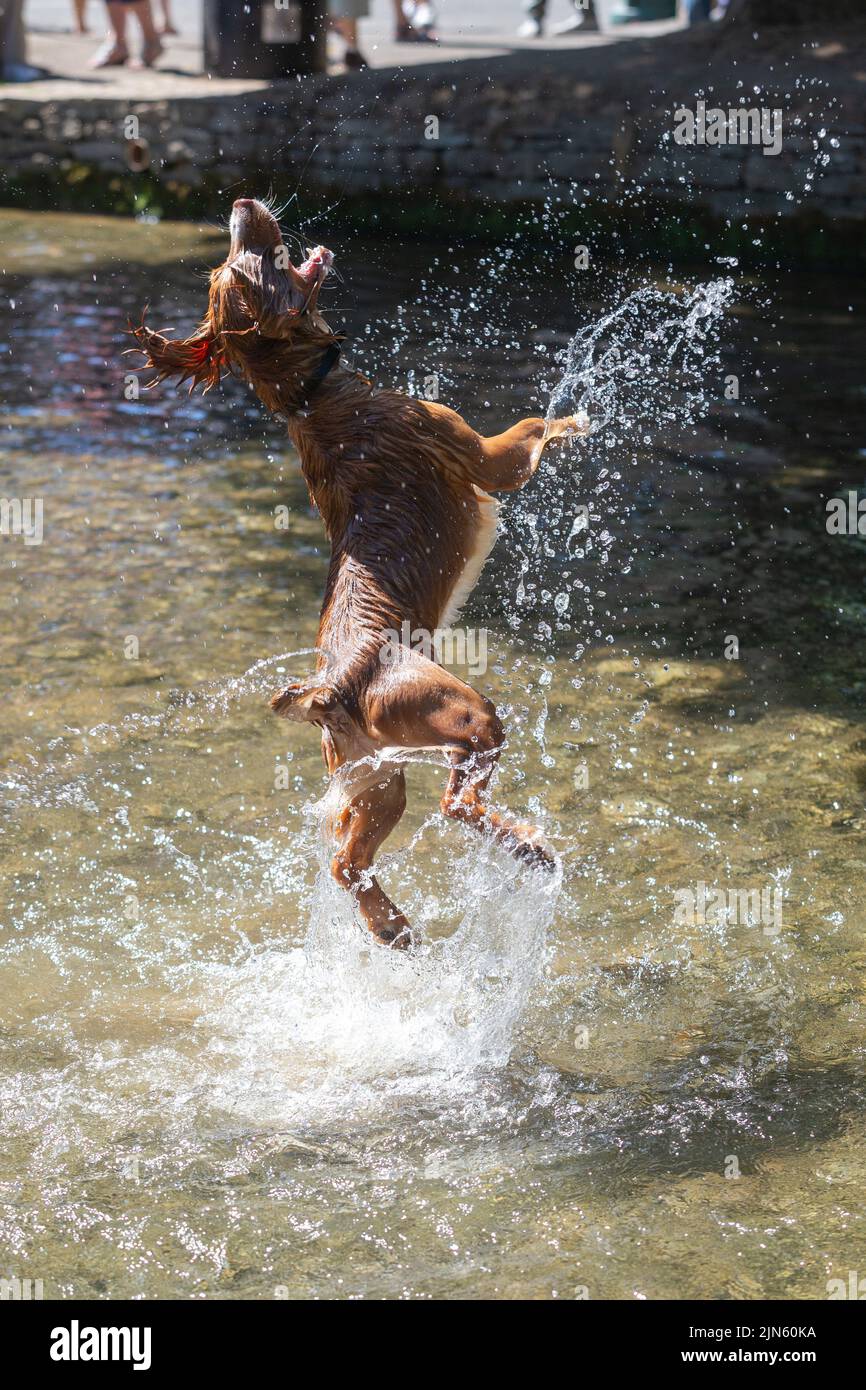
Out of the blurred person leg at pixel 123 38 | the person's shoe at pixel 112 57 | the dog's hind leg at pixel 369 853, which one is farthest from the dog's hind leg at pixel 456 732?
the person's shoe at pixel 112 57

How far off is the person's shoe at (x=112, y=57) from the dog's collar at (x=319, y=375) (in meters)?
17.5

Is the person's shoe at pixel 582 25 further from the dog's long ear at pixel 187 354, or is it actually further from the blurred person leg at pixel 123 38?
the dog's long ear at pixel 187 354

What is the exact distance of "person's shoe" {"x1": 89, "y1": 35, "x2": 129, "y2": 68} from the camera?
2045 centimetres

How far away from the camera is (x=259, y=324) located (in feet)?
15.3

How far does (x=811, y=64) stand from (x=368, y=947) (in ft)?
42.8

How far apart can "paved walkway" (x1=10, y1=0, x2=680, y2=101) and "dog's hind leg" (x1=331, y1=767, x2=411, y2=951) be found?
1467cm

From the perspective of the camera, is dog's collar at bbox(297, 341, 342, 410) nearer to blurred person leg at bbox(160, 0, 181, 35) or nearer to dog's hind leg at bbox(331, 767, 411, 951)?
dog's hind leg at bbox(331, 767, 411, 951)

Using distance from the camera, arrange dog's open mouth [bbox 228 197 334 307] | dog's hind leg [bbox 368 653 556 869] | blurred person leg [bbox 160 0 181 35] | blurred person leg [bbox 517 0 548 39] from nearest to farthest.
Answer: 1. dog's hind leg [bbox 368 653 556 869]
2. dog's open mouth [bbox 228 197 334 307]
3. blurred person leg [bbox 517 0 548 39]
4. blurred person leg [bbox 160 0 181 35]

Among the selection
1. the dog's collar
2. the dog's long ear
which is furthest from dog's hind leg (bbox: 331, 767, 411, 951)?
the dog's long ear

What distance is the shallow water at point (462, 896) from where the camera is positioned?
13.2 feet

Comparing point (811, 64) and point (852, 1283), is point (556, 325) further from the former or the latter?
point (811, 64)

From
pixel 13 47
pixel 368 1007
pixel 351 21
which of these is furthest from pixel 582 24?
pixel 368 1007

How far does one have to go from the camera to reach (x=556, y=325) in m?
8.45
